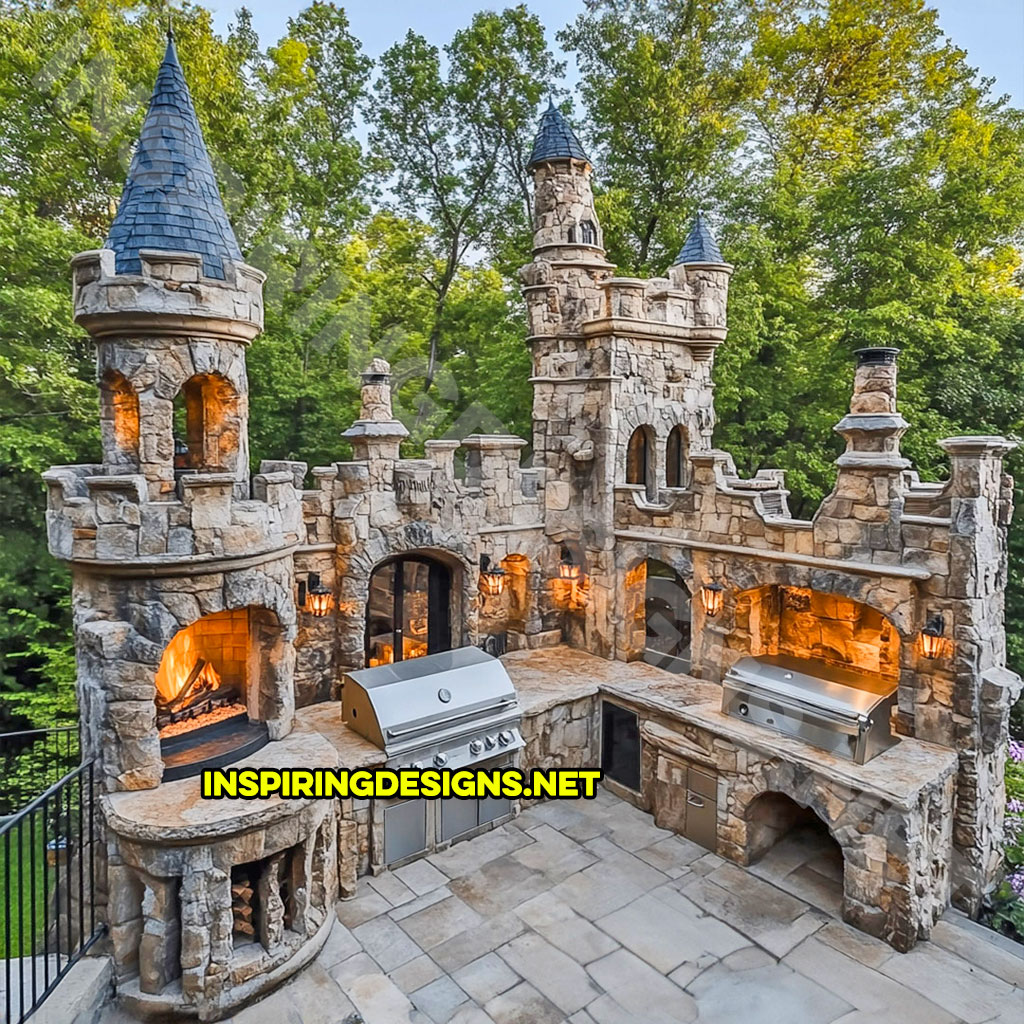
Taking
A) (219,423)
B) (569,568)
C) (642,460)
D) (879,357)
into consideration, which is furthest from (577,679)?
(219,423)

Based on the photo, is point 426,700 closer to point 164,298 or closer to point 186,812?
point 186,812

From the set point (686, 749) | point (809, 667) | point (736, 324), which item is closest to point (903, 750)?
point (809, 667)

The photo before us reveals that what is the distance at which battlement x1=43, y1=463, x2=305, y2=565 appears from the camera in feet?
21.4

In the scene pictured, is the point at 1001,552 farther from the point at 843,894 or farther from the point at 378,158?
the point at 378,158

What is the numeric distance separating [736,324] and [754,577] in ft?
23.2

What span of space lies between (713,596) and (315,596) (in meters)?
5.96

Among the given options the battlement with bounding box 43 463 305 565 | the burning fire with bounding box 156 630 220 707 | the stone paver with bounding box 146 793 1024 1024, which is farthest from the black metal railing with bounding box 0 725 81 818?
the stone paver with bounding box 146 793 1024 1024

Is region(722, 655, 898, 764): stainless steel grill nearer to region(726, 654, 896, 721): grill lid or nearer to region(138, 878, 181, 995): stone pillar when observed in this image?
region(726, 654, 896, 721): grill lid

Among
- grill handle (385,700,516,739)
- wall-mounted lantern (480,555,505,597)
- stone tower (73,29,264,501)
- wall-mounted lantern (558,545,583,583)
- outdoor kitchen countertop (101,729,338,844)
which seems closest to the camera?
outdoor kitchen countertop (101,729,338,844)

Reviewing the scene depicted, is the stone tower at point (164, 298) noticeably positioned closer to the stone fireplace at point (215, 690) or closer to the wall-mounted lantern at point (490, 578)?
the stone fireplace at point (215, 690)

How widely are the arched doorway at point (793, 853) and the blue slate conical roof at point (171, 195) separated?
9386 millimetres

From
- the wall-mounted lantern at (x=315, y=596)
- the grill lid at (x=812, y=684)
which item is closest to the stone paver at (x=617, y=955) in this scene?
the grill lid at (x=812, y=684)

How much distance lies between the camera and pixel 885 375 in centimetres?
822

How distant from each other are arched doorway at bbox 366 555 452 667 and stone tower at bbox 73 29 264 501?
12.2ft
